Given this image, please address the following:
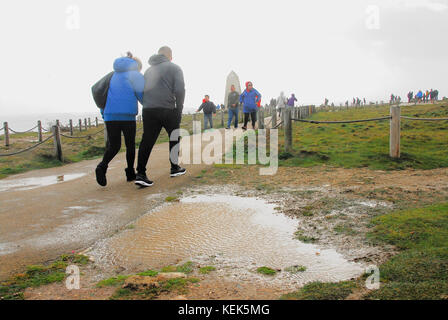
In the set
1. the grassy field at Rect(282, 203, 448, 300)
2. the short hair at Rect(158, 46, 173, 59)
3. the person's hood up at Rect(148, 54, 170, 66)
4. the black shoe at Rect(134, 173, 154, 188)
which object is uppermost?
the short hair at Rect(158, 46, 173, 59)

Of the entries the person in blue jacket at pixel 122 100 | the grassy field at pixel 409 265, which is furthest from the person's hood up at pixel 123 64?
the grassy field at pixel 409 265

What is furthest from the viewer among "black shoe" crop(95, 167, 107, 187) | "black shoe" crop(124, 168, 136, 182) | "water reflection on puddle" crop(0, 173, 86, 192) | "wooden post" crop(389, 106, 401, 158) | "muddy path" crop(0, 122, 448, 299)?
"wooden post" crop(389, 106, 401, 158)

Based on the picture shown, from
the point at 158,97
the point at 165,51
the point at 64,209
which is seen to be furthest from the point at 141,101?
the point at 64,209

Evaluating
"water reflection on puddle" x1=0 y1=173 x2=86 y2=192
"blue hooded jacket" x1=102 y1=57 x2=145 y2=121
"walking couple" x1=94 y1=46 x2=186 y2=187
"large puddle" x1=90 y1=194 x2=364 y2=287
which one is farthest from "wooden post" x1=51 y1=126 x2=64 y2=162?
"large puddle" x1=90 y1=194 x2=364 y2=287

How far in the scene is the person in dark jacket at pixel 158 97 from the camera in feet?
18.6

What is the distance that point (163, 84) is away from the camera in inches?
224

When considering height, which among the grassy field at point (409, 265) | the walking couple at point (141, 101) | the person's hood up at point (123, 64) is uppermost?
the person's hood up at point (123, 64)

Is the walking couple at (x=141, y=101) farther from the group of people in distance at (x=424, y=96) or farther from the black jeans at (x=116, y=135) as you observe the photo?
the group of people in distance at (x=424, y=96)

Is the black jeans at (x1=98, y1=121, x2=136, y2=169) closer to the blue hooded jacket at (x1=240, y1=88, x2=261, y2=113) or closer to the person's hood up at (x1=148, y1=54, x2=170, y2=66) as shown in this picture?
the person's hood up at (x1=148, y1=54, x2=170, y2=66)

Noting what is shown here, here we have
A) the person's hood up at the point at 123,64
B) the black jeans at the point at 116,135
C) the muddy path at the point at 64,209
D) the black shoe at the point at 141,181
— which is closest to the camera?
the muddy path at the point at 64,209

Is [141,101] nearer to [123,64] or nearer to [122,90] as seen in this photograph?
[122,90]

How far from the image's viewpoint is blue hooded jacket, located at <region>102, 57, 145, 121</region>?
17.7 ft
